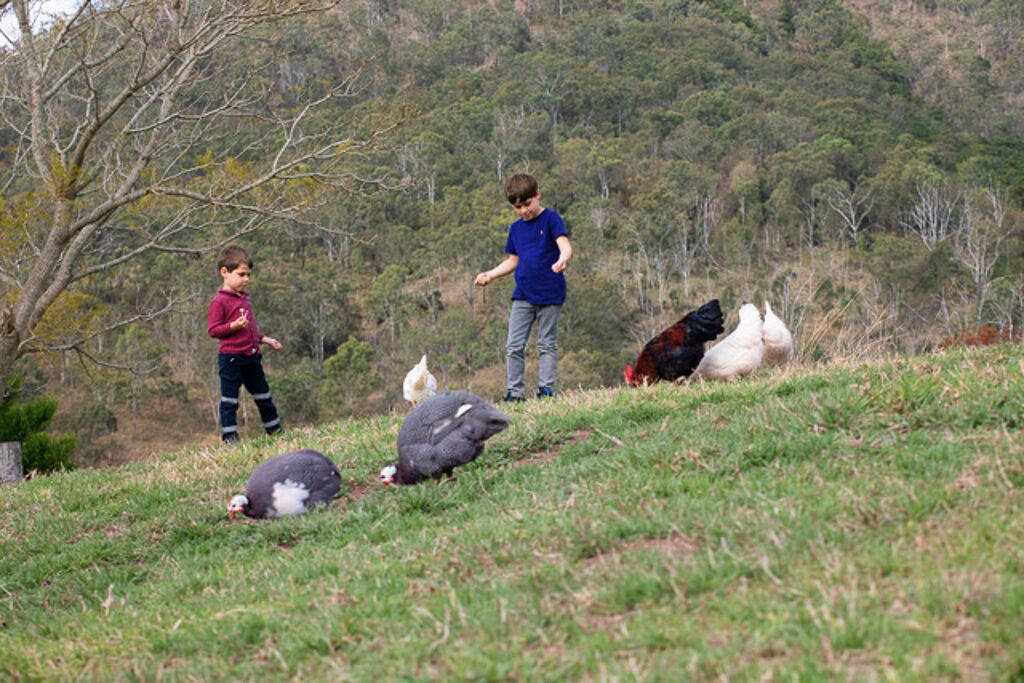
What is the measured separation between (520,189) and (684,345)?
1.95 meters

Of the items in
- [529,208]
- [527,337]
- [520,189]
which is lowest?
[527,337]

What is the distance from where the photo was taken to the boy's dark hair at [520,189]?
840 cm

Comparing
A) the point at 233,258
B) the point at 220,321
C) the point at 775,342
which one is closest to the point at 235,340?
the point at 220,321

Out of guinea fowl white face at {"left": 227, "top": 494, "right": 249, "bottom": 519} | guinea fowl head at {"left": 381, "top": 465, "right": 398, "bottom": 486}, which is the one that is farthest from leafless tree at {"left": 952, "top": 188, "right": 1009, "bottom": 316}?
guinea fowl white face at {"left": 227, "top": 494, "right": 249, "bottom": 519}

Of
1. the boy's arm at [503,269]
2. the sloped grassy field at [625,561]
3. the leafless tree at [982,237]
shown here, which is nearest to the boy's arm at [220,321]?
the boy's arm at [503,269]

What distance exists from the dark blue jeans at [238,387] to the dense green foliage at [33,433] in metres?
9.90

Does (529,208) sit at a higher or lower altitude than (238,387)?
higher

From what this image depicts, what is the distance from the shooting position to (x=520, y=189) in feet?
27.6

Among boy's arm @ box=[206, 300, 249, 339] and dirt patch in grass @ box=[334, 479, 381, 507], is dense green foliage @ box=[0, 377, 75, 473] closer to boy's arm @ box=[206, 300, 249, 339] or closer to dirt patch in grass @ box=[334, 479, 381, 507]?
boy's arm @ box=[206, 300, 249, 339]

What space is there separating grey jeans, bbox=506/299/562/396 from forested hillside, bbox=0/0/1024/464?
5.61 meters

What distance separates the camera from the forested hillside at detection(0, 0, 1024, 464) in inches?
1464

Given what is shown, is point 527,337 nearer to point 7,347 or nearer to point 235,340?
point 235,340

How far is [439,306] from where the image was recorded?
4244cm

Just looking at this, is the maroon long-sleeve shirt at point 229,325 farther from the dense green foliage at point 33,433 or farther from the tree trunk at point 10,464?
the dense green foliage at point 33,433
